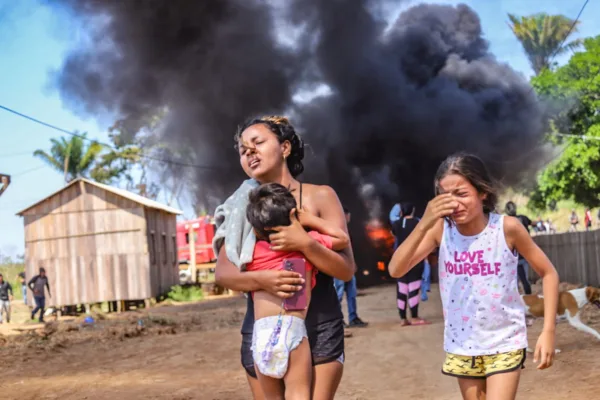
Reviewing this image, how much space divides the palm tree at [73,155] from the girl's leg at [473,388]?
5528 cm

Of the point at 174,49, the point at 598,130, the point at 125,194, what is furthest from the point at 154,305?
the point at 598,130

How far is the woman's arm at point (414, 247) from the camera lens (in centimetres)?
356

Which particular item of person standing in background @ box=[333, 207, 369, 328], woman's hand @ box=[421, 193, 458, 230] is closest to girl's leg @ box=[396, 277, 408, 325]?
person standing in background @ box=[333, 207, 369, 328]

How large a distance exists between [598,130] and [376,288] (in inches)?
597

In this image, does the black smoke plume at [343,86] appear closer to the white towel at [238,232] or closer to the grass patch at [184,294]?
the grass patch at [184,294]

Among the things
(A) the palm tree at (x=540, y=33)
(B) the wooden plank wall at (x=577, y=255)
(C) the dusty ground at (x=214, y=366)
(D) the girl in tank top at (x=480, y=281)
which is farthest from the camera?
(A) the palm tree at (x=540, y=33)

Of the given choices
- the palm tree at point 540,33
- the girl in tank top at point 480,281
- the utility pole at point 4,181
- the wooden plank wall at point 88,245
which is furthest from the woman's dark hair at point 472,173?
the palm tree at point 540,33

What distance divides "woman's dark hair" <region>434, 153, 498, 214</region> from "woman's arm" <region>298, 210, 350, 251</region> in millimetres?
634

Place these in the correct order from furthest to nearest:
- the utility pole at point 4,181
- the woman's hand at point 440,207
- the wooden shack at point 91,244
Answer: the wooden shack at point 91,244, the utility pole at point 4,181, the woman's hand at point 440,207

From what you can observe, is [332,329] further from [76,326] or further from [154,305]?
[154,305]

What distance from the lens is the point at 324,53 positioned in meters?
35.4

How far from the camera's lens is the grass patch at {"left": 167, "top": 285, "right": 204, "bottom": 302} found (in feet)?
101

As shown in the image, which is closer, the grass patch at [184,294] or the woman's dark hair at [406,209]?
the woman's dark hair at [406,209]

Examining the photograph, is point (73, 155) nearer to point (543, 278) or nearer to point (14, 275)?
point (14, 275)
